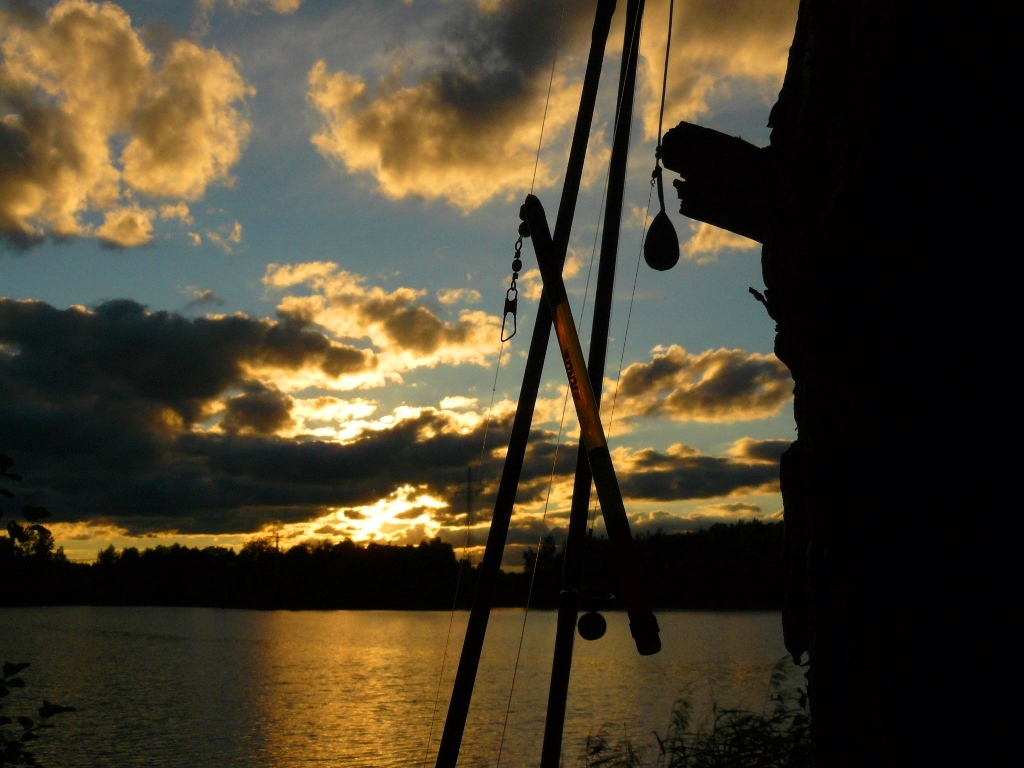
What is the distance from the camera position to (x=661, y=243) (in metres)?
4.31

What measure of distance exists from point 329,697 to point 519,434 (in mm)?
37301

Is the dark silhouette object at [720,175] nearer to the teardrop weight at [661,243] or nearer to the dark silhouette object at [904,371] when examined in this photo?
the dark silhouette object at [904,371]

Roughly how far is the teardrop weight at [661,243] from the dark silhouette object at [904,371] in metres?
1.49

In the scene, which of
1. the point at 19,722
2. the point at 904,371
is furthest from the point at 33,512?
the point at 904,371

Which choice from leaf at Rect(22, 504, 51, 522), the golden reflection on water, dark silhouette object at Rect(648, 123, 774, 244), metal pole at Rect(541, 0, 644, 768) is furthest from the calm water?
dark silhouette object at Rect(648, 123, 774, 244)

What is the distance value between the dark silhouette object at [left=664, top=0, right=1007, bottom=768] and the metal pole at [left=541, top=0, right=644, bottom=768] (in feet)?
7.17

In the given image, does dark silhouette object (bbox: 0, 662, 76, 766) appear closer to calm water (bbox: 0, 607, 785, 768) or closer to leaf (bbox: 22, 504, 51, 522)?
leaf (bbox: 22, 504, 51, 522)

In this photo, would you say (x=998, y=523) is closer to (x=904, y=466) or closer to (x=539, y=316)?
(x=904, y=466)

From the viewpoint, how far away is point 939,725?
6.88ft

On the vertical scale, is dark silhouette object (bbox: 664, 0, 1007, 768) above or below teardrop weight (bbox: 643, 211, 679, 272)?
below

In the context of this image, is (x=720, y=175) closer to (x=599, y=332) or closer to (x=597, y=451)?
(x=597, y=451)

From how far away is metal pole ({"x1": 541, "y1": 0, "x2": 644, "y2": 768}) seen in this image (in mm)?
4902

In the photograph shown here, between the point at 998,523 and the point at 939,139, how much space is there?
3.29 feet

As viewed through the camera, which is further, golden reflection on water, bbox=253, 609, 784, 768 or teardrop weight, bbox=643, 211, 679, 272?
golden reflection on water, bbox=253, 609, 784, 768
